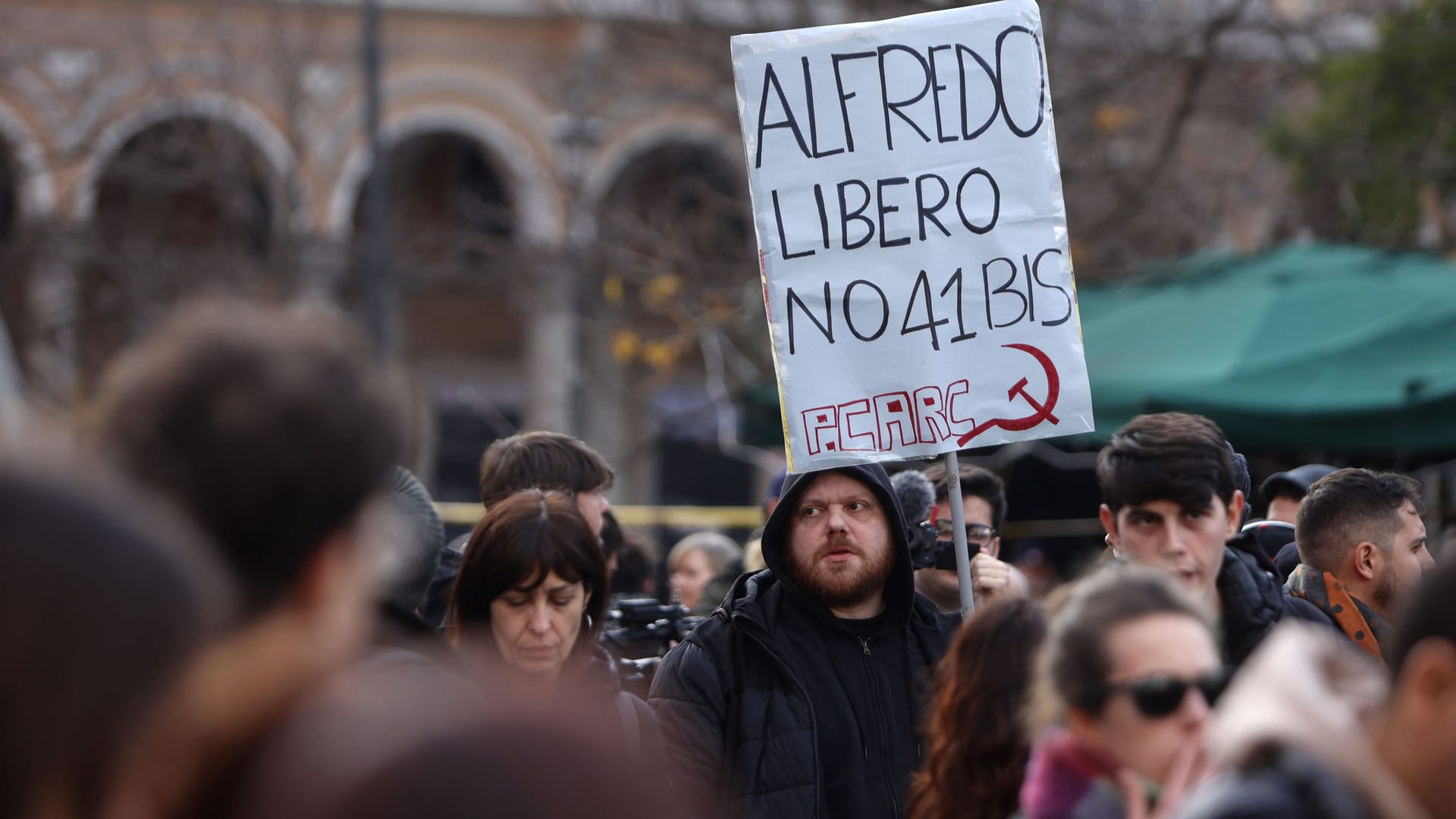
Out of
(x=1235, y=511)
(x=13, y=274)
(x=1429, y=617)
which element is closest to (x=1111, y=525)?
(x=1235, y=511)

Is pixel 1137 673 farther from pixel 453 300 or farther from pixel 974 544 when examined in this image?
pixel 453 300

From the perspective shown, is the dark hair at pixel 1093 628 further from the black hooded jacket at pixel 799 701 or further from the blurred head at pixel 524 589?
the blurred head at pixel 524 589

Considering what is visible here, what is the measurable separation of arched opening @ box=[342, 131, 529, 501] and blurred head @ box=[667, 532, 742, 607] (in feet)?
42.4

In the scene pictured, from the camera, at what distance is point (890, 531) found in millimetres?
4098

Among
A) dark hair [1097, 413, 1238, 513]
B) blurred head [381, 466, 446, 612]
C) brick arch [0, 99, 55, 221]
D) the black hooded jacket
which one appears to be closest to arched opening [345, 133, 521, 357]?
brick arch [0, 99, 55, 221]

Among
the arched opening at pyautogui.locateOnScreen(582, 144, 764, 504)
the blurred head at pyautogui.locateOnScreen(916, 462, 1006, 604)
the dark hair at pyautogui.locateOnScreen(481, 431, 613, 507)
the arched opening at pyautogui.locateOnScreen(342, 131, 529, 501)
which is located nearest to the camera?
the dark hair at pyautogui.locateOnScreen(481, 431, 613, 507)

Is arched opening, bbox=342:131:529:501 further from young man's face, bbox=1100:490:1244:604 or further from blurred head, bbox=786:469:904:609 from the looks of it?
young man's face, bbox=1100:490:1244:604

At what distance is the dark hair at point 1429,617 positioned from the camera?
5.95 feet

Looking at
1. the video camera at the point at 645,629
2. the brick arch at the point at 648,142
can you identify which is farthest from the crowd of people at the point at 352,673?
the brick arch at the point at 648,142

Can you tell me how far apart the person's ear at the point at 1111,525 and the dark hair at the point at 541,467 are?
162cm

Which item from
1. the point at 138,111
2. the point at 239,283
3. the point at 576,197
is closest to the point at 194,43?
the point at 138,111

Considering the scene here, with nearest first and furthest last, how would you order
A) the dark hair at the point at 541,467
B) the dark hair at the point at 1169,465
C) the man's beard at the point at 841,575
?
1. the dark hair at the point at 1169,465
2. the man's beard at the point at 841,575
3. the dark hair at the point at 541,467

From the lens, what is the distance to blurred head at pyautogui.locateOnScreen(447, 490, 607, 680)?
3.80m

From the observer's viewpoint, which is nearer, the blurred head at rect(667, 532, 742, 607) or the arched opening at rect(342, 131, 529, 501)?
the blurred head at rect(667, 532, 742, 607)
